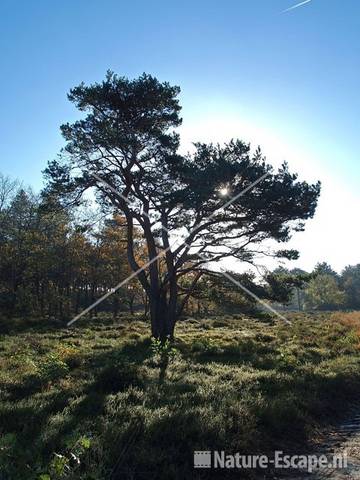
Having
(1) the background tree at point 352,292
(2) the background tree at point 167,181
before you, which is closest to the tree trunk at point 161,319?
(2) the background tree at point 167,181

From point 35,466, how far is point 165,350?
12045 mm

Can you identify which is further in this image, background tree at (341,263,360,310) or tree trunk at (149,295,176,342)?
background tree at (341,263,360,310)

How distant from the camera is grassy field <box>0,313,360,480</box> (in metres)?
5.09

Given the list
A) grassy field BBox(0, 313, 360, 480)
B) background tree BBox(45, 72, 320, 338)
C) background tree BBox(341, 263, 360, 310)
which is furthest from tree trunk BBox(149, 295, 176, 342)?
background tree BBox(341, 263, 360, 310)

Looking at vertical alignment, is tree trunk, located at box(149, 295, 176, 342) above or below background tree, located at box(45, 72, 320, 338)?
below

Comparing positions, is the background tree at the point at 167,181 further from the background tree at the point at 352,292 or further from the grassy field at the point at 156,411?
the background tree at the point at 352,292

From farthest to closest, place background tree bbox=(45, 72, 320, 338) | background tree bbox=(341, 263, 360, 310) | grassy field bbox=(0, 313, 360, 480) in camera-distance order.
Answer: background tree bbox=(341, 263, 360, 310)
background tree bbox=(45, 72, 320, 338)
grassy field bbox=(0, 313, 360, 480)

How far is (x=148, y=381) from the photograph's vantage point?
406 inches

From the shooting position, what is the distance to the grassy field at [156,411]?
509cm

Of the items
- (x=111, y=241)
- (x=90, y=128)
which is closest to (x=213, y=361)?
(x=90, y=128)

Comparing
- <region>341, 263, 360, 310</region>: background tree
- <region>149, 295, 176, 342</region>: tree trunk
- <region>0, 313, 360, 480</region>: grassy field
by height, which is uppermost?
<region>341, 263, 360, 310</region>: background tree

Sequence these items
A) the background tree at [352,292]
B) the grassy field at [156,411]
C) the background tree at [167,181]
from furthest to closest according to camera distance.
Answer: the background tree at [352,292], the background tree at [167,181], the grassy field at [156,411]

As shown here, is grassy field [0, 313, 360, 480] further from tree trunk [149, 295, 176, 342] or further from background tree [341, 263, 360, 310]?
background tree [341, 263, 360, 310]

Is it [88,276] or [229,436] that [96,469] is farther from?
[88,276]
